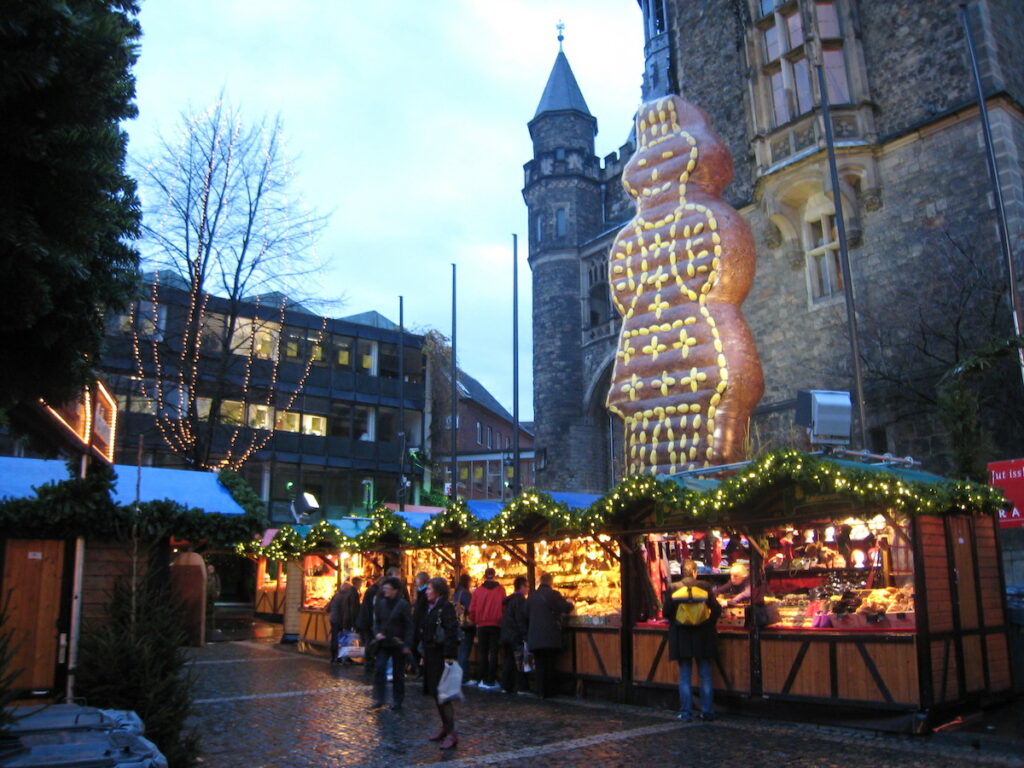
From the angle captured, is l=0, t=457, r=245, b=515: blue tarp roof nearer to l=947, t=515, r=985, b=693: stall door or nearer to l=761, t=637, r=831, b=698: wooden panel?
l=761, t=637, r=831, b=698: wooden panel

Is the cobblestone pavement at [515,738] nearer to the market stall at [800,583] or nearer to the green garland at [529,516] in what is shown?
the market stall at [800,583]

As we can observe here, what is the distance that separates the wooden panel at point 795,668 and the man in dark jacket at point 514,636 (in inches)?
149

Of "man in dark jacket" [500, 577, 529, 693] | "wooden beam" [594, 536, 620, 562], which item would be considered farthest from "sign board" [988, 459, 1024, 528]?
"man in dark jacket" [500, 577, 529, 693]

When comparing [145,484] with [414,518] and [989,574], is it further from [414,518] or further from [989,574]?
[989,574]

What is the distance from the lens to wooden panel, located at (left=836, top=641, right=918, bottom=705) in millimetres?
8688

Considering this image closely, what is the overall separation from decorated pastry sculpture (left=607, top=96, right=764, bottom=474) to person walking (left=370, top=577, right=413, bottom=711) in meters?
5.31

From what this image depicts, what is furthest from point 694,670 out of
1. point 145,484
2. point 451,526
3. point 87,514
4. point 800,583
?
point 145,484

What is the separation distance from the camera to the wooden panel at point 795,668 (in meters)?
9.30

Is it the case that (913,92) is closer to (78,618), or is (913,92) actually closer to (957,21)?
(957,21)

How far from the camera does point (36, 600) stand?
337 inches

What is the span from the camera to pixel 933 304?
17.9 meters

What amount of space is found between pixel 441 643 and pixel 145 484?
4966mm

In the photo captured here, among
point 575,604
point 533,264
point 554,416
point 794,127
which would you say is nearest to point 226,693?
point 575,604

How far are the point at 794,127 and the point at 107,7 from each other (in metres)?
17.4
